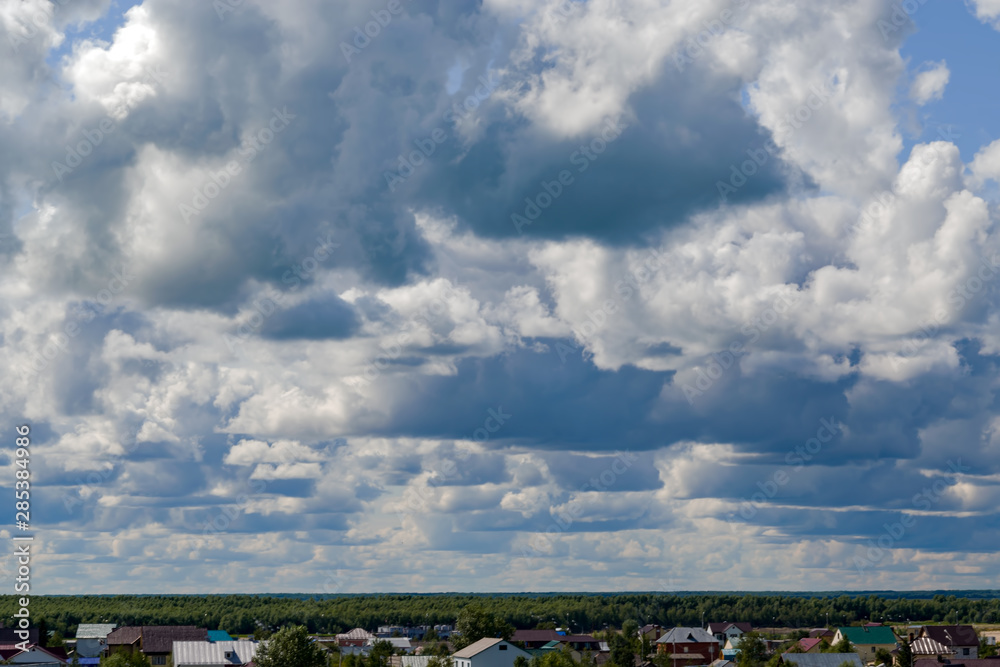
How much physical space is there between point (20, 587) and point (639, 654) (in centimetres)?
14642

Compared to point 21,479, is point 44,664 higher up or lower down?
lower down

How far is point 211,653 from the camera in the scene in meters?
177

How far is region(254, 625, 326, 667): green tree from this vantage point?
137375 millimetres

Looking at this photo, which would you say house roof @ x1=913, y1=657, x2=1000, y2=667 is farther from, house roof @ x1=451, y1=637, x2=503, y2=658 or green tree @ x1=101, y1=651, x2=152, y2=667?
green tree @ x1=101, y1=651, x2=152, y2=667

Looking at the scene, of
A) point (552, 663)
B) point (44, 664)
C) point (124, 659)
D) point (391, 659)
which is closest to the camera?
point (552, 663)

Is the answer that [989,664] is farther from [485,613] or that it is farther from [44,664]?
[44,664]

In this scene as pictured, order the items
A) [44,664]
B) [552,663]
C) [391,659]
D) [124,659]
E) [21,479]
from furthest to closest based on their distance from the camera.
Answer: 1. [391,659]
2. [44,664]
3. [124,659]
4. [552,663]
5. [21,479]

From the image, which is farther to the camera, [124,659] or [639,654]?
[639,654]

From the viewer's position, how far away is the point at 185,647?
17900cm

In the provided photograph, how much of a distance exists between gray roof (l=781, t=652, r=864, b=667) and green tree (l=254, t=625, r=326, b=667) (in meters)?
68.9

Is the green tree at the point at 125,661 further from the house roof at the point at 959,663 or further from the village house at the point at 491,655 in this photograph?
the house roof at the point at 959,663

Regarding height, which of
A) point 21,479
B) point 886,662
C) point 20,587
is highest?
point 21,479

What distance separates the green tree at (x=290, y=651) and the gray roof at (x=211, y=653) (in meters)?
35.8

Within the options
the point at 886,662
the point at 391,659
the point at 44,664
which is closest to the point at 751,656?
the point at 886,662
